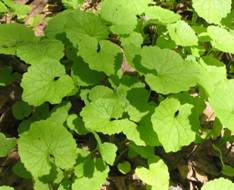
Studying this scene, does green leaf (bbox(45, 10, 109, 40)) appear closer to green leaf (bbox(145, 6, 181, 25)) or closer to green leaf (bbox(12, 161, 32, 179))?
green leaf (bbox(145, 6, 181, 25))

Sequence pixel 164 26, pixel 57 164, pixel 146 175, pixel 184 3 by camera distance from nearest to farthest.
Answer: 1. pixel 57 164
2. pixel 146 175
3. pixel 164 26
4. pixel 184 3

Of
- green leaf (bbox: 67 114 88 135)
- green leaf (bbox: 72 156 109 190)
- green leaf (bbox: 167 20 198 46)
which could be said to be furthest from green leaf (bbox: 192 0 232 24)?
green leaf (bbox: 72 156 109 190)

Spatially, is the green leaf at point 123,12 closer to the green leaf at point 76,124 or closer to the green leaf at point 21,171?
the green leaf at point 76,124

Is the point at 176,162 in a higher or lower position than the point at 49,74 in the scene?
lower

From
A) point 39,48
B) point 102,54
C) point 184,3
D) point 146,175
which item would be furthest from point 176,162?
point 184,3

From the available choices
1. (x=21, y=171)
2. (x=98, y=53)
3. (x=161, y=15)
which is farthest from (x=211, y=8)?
(x=21, y=171)

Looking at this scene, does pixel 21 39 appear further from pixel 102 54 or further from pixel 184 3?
pixel 184 3

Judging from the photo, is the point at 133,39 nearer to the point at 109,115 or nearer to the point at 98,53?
the point at 98,53
